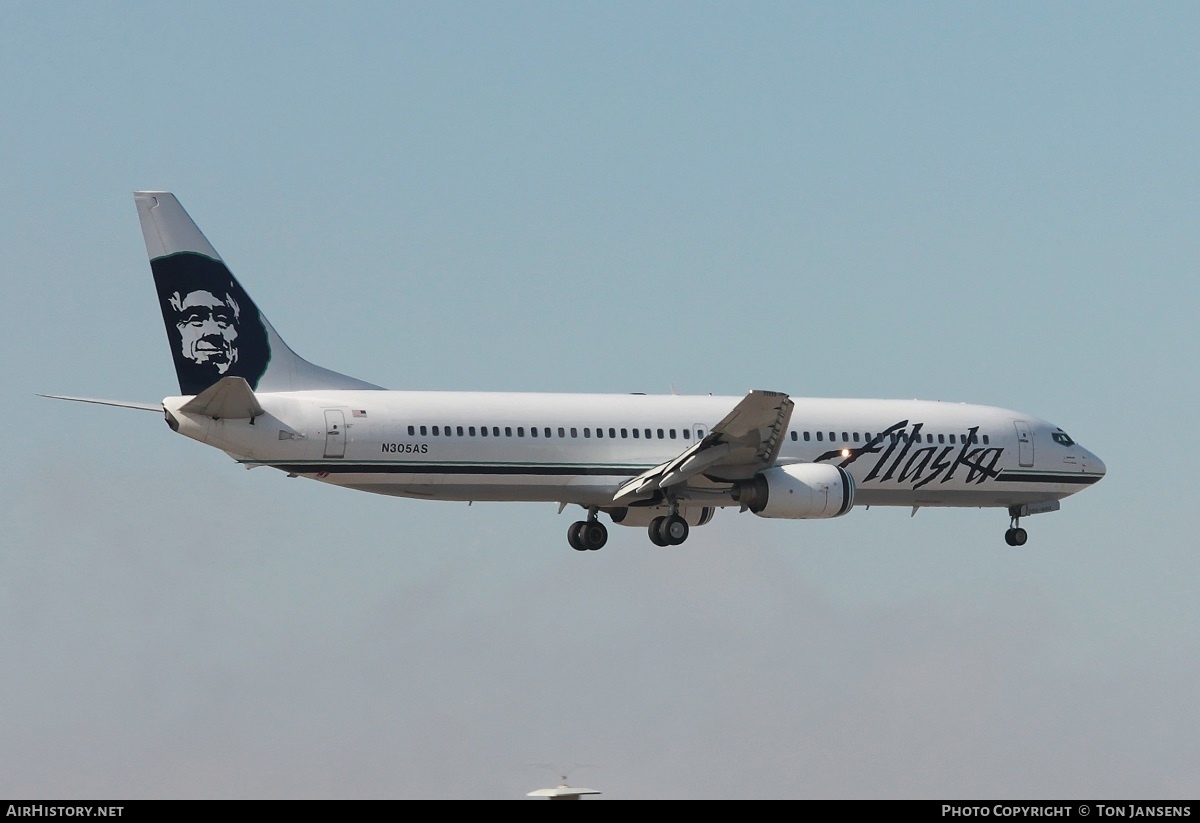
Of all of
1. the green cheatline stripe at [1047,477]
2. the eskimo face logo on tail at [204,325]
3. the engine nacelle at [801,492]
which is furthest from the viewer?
the green cheatline stripe at [1047,477]

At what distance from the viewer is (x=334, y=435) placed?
39.8 meters

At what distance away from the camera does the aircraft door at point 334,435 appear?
39.8m

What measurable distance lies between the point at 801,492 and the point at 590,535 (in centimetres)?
574

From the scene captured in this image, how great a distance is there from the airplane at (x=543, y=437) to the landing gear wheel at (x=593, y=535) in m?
0.03

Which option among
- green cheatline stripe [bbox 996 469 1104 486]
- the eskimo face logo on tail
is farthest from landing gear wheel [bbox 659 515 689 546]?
the eskimo face logo on tail

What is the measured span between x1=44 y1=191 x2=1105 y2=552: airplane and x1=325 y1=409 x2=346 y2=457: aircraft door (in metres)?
0.03

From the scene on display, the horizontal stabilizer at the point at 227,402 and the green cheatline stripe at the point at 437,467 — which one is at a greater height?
the horizontal stabilizer at the point at 227,402

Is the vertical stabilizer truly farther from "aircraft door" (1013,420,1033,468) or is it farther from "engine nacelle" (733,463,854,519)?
"aircraft door" (1013,420,1033,468)

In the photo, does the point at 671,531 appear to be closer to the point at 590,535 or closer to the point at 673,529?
the point at 673,529

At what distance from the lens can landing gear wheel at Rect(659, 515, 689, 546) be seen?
145 ft

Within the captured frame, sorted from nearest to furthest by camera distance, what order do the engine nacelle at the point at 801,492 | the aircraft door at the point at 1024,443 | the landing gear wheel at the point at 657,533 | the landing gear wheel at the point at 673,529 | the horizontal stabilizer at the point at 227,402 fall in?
the horizontal stabilizer at the point at 227,402 < the engine nacelle at the point at 801,492 < the landing gear wheel at the point at 673,529 < the landing gear wheel at the point at 657,533 < the aircraft door at the point at 1024,443

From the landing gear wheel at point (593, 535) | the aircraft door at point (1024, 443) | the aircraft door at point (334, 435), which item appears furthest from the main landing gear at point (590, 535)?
the aircraft door at point (1024, 443)

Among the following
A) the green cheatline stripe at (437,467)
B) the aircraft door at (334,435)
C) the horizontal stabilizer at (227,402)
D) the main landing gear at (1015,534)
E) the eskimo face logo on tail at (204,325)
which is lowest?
the main landing gear at (1015,534)

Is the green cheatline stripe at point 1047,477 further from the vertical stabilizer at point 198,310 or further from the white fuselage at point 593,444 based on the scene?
the vertical stabilizer at point 198,310
